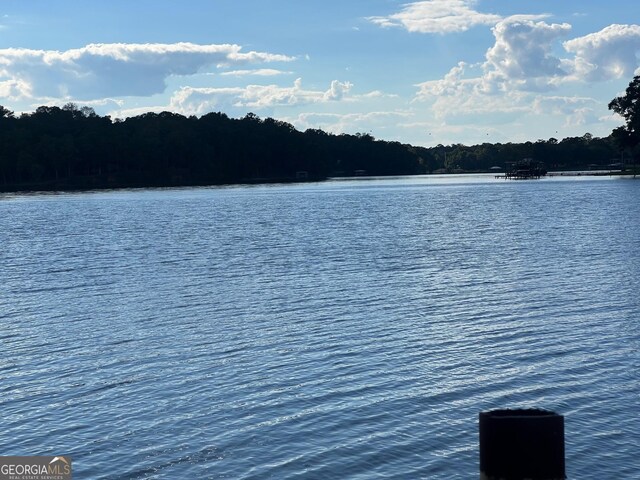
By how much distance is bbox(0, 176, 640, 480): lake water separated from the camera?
18516 millimetres

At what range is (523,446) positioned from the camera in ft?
31.5

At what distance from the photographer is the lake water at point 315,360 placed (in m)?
18.5

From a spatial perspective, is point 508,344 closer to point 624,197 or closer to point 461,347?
point 461,347

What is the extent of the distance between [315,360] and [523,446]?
17.2 meters

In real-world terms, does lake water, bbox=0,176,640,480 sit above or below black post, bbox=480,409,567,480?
below

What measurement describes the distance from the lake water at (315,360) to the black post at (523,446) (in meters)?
7.44

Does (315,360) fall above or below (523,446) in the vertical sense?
below

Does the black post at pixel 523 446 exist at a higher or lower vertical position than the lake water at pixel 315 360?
higher

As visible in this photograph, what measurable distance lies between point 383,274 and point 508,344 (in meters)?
Answer: 21.7

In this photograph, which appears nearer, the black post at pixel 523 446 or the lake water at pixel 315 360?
the black post at pixel 523 446

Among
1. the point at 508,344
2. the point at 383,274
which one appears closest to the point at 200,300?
the point at 383,274

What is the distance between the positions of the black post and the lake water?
7.44 m

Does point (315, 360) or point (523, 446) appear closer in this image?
point (523, 446)

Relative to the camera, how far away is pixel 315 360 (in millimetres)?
26562
